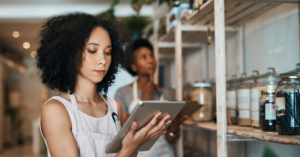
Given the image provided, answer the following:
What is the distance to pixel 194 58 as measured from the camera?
3.03m

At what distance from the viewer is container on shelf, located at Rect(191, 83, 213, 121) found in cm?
190

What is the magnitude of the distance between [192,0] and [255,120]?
0.87m

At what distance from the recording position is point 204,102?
191 centimetres

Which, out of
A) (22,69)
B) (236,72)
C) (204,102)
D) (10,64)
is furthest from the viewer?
(22,69)

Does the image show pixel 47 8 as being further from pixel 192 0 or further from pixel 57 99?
pixel 57 99

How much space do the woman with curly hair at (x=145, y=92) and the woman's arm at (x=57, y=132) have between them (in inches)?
39.4

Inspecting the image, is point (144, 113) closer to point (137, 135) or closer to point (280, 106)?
point (137, 135)

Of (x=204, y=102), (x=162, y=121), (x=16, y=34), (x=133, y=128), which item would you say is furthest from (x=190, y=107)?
(x=16, y=34)

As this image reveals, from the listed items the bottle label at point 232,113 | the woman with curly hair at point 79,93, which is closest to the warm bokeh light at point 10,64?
the woman with curly hair at point 79,93

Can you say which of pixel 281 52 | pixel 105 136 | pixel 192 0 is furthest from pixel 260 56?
pixel 105 136

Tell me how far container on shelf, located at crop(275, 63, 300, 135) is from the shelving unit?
0.04 m

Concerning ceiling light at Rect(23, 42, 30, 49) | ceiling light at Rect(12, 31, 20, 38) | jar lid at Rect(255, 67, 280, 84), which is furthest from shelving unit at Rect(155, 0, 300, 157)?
ceiling light at Rect(23, 42, 30, 49)

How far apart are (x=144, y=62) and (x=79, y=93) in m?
1.12

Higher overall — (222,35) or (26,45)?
(26,45)
